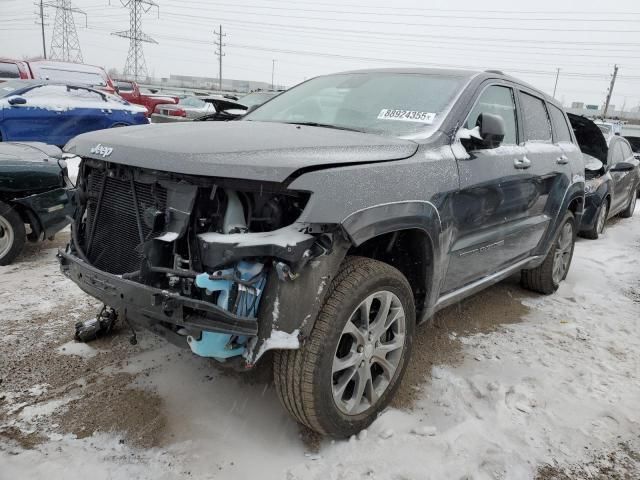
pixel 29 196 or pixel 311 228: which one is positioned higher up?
pixel 311 228

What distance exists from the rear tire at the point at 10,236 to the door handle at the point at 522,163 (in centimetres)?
412

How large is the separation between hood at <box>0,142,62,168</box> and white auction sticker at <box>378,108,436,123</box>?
3.16 metres

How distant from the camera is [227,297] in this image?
208cm

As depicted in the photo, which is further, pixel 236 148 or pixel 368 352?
pixel 368 352

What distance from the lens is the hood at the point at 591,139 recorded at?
7.36m

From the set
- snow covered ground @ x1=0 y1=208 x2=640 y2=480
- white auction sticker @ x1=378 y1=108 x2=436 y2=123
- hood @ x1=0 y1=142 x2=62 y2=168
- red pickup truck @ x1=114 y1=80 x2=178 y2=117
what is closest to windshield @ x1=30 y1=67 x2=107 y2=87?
red pickup truck @ x1=114 y1=80 x2=178 y2=117

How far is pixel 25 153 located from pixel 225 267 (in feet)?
11.5

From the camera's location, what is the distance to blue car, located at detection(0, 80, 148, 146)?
8.82m

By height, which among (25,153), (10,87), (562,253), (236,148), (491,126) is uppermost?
(491,126)

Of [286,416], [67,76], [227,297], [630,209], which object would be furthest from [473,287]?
[67,76]

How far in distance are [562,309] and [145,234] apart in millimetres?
3716

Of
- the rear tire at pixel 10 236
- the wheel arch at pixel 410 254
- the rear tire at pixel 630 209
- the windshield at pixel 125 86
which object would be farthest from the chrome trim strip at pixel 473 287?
the windshield at pixel 125 86

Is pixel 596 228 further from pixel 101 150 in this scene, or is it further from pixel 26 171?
pixel 26 171

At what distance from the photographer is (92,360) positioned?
3066 mm
